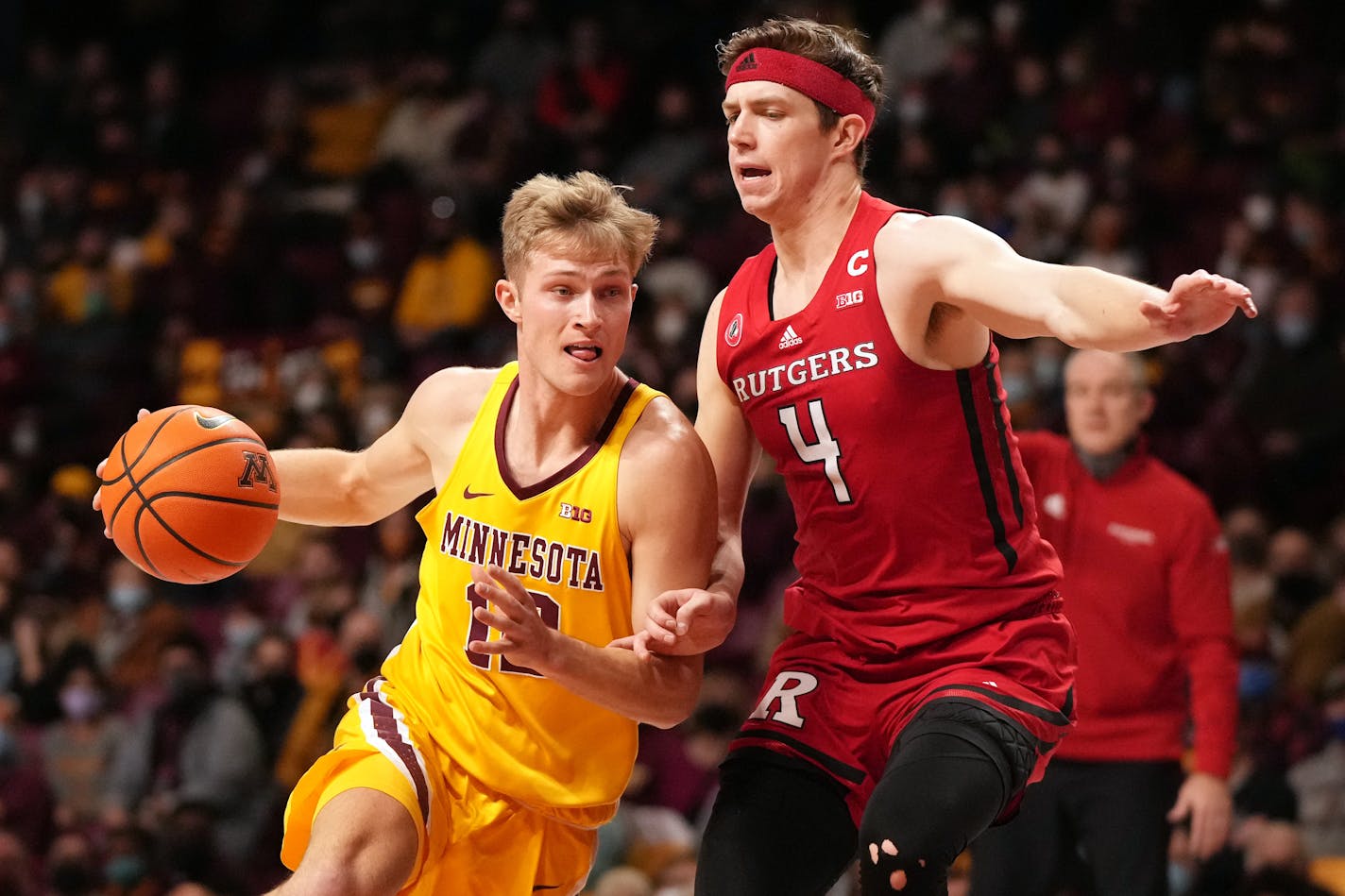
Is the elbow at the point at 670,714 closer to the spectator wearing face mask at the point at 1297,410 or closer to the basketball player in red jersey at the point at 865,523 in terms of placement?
the basketball player in red jersey at the point at 865,523

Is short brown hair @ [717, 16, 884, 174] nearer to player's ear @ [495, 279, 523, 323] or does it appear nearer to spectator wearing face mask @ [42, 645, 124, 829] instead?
player's ear @ [495, 279, 523, 323]

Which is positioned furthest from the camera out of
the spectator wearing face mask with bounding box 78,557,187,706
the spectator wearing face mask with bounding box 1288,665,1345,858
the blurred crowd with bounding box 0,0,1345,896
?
the spectator wearing face mask with bounding box 78,557,187,706

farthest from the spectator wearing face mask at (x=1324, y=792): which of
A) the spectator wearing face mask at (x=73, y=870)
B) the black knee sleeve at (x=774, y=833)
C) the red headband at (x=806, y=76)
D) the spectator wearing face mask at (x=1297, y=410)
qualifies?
the spectator wearing face mask at (x=73, y=870)

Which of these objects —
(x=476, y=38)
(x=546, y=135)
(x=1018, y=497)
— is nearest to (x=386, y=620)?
(x=546, y=135)

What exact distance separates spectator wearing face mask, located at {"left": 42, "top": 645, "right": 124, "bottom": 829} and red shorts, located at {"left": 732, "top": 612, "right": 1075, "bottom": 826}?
21.2 ft

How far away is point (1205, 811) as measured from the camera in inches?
209

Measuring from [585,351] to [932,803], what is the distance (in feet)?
4.41

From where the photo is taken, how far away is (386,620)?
377 inches

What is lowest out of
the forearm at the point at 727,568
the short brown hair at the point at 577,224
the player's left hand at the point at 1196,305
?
the forearm at the point at 727,568

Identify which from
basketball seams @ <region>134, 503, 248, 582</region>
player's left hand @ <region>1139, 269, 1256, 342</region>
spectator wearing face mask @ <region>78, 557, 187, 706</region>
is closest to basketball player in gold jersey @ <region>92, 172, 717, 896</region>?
basketball seams @ <region>134, 503, 248, 582</region>

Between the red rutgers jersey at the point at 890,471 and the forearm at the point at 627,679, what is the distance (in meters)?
0.44

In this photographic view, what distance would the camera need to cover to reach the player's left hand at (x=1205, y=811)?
5285mm

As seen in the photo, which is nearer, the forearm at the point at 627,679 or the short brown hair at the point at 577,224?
the forearm at the point at 627,679

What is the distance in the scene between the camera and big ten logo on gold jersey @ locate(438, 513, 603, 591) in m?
4.06
